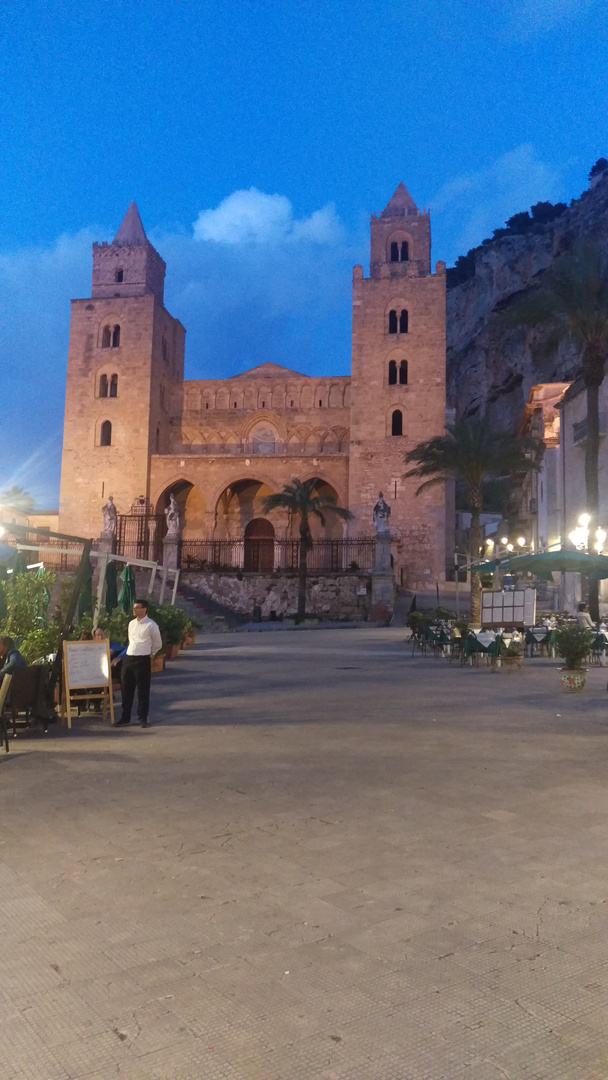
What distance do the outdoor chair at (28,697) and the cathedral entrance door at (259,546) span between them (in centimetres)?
3183

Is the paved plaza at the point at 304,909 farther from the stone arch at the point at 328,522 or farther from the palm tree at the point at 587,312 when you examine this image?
the stone arch at the point at 328,522

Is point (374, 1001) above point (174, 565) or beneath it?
beneath

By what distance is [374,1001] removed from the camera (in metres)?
2.32

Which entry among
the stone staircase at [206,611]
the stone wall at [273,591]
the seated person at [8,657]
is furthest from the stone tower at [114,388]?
the seated person at [8,657]

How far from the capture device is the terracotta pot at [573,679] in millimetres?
9859

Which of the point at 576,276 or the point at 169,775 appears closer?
the point at 169,775

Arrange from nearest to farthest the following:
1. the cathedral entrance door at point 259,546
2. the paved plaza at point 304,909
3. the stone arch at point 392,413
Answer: the paved plaza at point 304,909, the stone arch at point 392,413, the cathedral entrance door at point 259,546

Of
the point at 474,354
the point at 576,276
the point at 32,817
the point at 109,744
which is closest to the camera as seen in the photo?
the point at 32,817

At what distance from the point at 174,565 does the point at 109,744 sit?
79.1 feet

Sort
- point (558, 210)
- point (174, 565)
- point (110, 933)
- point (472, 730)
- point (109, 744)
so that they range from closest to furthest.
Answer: point (110, 933)
point (109, 744)
point (472, 730)
point (174, 565)
point (558, 210)

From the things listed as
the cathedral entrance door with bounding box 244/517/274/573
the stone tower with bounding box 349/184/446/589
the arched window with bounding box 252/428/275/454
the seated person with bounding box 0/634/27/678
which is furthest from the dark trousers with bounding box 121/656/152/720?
the arched window with bounding box 252/428/275/454

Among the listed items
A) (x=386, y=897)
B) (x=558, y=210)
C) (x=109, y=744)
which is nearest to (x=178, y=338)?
(x=109, y=744)

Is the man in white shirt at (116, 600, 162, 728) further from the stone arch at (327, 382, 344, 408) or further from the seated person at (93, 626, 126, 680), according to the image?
the stone arch at (327, 382, 344, 408)

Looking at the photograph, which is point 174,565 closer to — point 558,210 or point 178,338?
point 178,338
